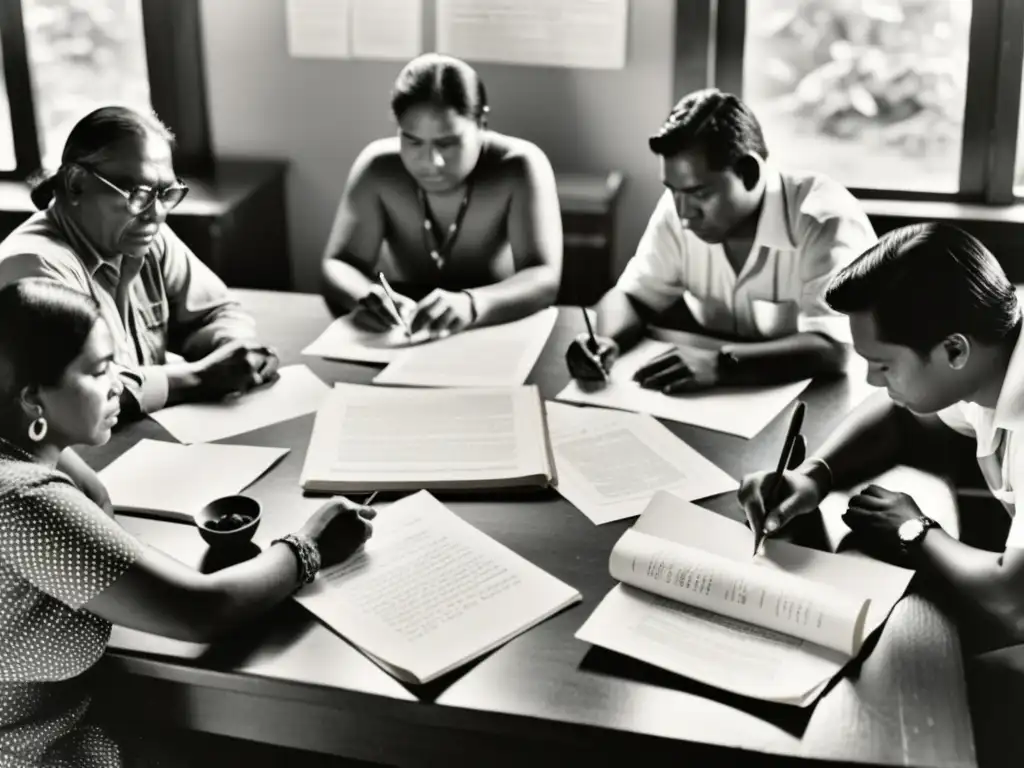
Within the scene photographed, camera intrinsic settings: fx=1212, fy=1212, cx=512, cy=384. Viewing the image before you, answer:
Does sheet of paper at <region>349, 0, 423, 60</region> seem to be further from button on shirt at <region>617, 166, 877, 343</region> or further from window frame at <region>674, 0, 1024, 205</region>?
button on shirt at <region>617, 166, 877, 343</region>

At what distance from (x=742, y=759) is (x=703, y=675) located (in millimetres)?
106

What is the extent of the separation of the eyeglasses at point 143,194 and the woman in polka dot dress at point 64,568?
0.58 metres

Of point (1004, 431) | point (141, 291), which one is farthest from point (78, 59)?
point (1004, 431)

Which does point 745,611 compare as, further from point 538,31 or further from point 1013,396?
point 538,31

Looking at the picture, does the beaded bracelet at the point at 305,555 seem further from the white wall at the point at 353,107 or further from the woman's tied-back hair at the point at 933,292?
the white wall at the point at 353,107

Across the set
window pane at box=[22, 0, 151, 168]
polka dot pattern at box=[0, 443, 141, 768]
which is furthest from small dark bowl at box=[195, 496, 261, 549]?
window pane at box=[22, 0, 151, 168]

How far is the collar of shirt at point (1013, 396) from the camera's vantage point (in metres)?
1.48

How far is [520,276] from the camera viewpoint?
2439 mm

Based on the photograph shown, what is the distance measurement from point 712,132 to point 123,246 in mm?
1007

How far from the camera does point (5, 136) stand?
363cm

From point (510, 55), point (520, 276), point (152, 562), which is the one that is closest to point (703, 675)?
point (152, 562)

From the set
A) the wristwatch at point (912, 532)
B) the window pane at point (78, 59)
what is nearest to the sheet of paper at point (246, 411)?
the wristwatch at point (912, 532)

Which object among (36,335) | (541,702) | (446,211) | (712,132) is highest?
(712,132)

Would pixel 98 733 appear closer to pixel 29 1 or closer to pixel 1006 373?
pixel 1006 373
